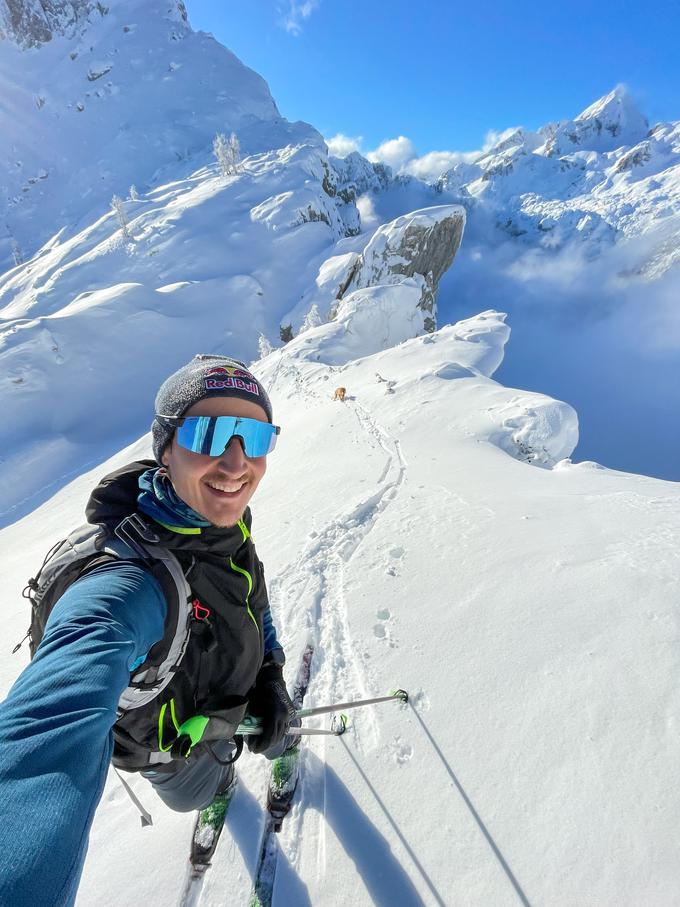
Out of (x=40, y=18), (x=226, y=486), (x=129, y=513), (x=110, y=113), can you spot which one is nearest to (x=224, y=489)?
(x=226, y=486)

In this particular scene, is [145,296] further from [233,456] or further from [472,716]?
[472,716]

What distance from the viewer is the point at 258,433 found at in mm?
2184

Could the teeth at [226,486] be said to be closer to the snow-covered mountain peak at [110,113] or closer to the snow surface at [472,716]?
the snow surface at [472,716]

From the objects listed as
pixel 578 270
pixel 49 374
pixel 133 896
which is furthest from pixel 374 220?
pixel 578 270

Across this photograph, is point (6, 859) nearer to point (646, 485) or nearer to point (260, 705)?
point (260, 705)

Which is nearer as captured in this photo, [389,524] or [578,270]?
[389,524]

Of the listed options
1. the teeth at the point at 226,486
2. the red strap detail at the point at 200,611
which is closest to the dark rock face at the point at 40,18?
the teeth at the point at 226,486

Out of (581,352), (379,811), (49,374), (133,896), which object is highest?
(581,352)

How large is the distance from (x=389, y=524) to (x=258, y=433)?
409 centimetres

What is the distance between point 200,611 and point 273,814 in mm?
1779

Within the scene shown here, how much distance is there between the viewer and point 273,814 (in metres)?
2.62

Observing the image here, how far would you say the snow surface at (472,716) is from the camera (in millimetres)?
2188

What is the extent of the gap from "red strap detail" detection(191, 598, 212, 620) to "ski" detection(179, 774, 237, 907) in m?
1.66

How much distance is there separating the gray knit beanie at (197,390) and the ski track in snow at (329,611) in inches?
96.2
